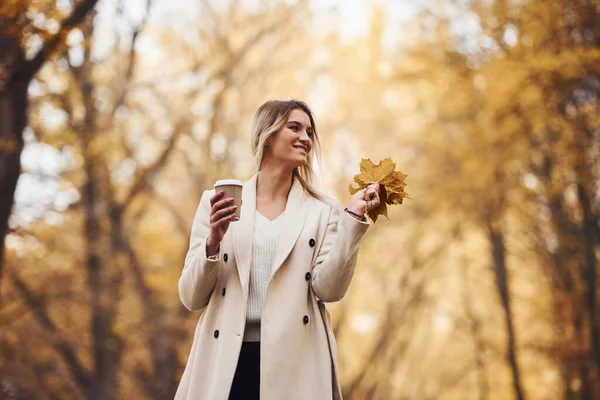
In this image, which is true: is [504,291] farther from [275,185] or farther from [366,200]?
[366,200]

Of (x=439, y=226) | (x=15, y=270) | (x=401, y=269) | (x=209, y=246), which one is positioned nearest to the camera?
(x=209, y=246)

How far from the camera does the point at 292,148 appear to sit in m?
3.34

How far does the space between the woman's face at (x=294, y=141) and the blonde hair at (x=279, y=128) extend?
0.09 feet

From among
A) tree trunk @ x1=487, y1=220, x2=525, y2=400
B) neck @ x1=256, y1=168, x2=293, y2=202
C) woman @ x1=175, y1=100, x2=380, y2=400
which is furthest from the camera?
tree trunk @ x1=487, y1=220, x2=525, y2=400

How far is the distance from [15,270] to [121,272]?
2.02m

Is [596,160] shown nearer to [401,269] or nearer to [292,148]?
[292,148]

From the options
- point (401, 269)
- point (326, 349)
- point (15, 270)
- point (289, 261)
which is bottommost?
point (326, 349)

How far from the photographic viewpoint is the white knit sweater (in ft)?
10.0

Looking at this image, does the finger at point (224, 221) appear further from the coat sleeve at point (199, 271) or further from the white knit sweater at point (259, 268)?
the white knit sweater at point (259, 268)

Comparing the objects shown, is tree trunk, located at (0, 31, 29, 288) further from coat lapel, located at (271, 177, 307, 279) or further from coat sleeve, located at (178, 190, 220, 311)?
coat lapel, located at (271, 177, 307, 279)

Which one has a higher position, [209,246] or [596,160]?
[596,160]

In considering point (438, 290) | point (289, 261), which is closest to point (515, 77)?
point (289, 261)

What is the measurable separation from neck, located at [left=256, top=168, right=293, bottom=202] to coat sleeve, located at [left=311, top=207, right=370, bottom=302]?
494 mm

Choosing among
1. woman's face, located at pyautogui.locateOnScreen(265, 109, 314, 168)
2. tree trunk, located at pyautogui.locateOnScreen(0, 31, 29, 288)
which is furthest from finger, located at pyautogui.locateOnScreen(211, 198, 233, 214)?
tree trunk, located at pyautogui.locateOnScreen(0, 31, 29, 288)
